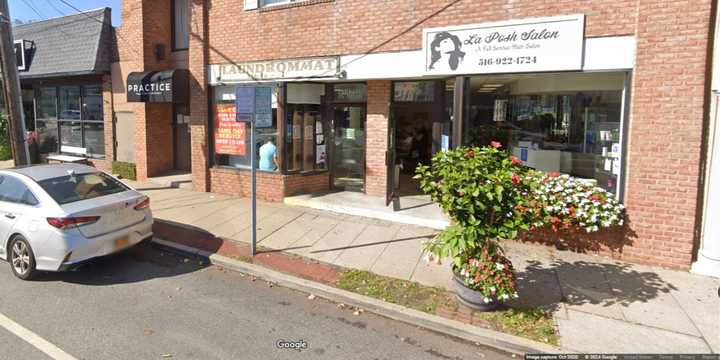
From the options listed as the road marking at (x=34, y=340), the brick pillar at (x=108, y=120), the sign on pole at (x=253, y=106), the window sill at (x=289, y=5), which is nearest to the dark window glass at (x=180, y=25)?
the brick pillar at (x=108, y=120)

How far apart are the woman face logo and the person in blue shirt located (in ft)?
13.9

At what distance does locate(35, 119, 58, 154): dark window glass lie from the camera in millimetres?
15500

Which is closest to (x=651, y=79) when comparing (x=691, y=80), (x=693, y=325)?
(x=691, y=80)

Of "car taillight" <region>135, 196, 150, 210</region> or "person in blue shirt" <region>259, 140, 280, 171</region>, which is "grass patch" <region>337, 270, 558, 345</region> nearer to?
"car taillight" <region>135, 196, 150, 210</region>

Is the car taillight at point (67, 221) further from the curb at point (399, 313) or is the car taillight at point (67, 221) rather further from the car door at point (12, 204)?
the curb at point (399, 313)

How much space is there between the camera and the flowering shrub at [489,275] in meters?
4.43

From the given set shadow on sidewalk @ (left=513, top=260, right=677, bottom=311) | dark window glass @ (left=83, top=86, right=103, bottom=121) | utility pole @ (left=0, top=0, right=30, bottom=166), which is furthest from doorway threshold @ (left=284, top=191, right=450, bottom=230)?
dark window glass @ (left=83, top=86, right=103, bottom=121)

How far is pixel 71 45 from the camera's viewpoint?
1329 centimetres

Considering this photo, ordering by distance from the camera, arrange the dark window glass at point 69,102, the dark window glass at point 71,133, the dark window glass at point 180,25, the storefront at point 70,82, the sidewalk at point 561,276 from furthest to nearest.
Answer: the dark window glass at point 71,133
the dark window glass at point 69,102
the storefront at point 70,82
the dark window glass at point 180,25
the sidewalk at point 561,276

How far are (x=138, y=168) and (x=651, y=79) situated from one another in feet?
41.5

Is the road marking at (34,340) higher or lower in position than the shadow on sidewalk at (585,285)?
lower

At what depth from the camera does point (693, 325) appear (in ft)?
14.6

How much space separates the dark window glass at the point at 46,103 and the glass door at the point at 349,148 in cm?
1183

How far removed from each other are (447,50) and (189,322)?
5.94 m
